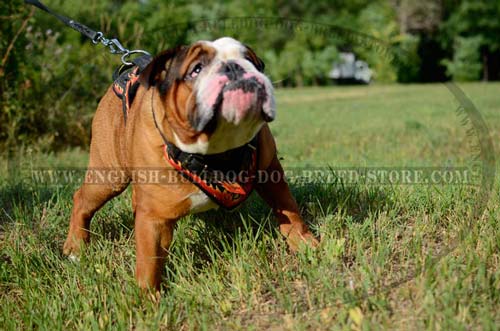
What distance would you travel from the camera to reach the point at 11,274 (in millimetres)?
3037

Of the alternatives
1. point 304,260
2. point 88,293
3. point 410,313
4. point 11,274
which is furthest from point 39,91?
point 410,313

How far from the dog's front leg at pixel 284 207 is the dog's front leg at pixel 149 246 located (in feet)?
2.01

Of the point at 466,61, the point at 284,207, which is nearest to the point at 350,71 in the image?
the point at 466,61

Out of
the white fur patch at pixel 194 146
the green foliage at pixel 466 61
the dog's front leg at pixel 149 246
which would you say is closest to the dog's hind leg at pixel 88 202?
the dog's front leg at pixel 149 246

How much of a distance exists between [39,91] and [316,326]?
650cm

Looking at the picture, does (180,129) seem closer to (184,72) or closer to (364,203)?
(184,72)

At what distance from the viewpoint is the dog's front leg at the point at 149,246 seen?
102 inches

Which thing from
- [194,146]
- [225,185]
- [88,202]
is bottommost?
[88,202]

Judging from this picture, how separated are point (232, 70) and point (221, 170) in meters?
0.56

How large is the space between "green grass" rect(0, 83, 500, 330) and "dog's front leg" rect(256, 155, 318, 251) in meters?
0.07

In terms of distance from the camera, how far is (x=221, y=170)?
8.84 ft

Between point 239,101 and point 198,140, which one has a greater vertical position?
point 239,101

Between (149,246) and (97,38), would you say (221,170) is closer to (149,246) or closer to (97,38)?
(149,246)

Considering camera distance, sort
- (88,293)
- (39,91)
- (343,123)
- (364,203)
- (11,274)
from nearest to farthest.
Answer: (88,293), (11,274), (364,203), (39,91), (343,123)
